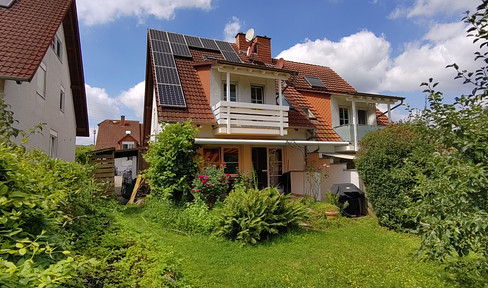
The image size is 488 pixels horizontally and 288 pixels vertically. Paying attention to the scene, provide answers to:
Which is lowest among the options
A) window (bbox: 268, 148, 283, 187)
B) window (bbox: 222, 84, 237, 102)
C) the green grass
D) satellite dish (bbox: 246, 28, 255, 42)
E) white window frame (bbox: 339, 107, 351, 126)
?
the green grass

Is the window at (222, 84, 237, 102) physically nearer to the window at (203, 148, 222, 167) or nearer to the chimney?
the window at (203, 148, 222, 167)

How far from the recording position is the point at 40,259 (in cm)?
250

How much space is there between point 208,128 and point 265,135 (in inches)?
114

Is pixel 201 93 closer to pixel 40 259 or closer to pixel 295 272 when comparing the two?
pixel 295 272

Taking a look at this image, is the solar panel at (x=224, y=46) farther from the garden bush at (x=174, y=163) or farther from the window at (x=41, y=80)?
the window at (x=41, y=80)

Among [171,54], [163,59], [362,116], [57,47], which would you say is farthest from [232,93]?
[57,47]

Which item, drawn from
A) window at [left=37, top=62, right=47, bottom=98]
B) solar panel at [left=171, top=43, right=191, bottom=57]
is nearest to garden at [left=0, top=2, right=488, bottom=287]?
window at [left=37, top=62, right=47, bottom=98]

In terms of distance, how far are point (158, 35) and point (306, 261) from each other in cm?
1671

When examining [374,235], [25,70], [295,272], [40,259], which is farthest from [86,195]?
[374,235]

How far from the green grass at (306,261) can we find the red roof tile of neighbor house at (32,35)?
653cm

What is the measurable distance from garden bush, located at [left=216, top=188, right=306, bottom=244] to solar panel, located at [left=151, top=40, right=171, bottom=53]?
11708 millimetres

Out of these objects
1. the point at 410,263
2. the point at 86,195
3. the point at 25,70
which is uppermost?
the point at 25,70

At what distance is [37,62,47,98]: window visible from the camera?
11.9 m

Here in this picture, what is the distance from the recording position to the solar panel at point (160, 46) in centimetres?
1651
